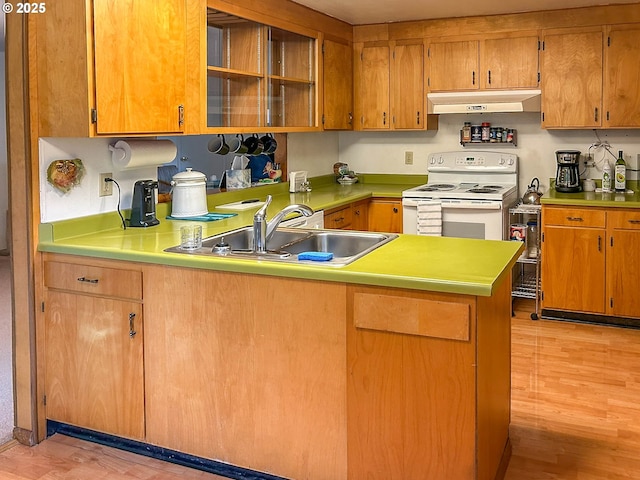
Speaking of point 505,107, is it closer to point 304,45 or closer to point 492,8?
point 492,8

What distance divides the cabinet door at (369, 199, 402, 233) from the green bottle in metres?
1.52

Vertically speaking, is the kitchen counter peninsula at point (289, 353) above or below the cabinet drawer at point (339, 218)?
below

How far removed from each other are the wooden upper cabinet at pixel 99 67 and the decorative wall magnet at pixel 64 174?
17 centimetres

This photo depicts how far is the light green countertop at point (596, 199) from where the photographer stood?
4.37m

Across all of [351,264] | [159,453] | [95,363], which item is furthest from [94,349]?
[351,264]

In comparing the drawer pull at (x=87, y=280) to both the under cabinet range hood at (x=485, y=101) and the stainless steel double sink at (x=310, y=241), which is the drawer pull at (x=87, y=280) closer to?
the stainless steel double sink at (x=310, y=241)

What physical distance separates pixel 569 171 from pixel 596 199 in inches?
16.6

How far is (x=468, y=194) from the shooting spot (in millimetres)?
4777

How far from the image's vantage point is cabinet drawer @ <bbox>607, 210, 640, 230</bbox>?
434 centimetres

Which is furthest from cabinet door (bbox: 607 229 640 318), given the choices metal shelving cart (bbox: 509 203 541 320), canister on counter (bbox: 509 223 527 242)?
canister on counter (bbox: 509 223 527 242)

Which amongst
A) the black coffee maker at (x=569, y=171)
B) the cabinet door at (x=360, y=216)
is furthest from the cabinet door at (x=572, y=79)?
the cabinet door at (x=360, y=216)

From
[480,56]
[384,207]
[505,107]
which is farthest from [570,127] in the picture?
[384,207]

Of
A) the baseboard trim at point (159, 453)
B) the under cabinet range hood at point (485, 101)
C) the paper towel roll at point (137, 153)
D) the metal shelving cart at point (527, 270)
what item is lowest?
Result: the baseboard trim at point (159, 453)

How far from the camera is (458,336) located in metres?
2.17
